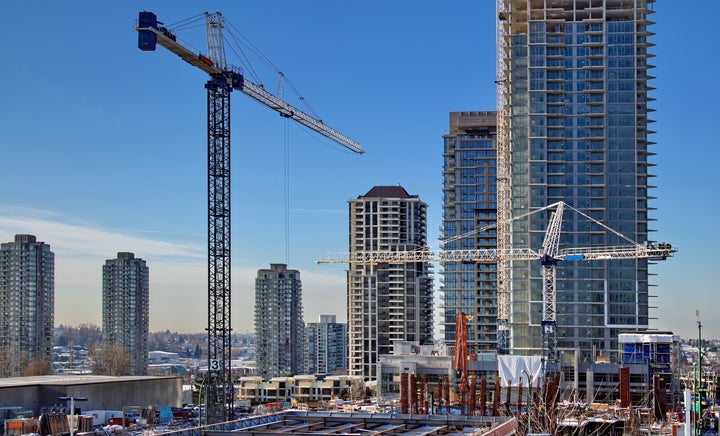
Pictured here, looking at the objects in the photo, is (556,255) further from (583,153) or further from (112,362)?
(112,362)

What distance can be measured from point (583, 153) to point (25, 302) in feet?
337

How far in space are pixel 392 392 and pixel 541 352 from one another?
68.7 ft

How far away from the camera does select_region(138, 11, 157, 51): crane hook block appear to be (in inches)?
3079

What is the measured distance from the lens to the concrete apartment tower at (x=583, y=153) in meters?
104

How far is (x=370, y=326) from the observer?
15688 centimetres

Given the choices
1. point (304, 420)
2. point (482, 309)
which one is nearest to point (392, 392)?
point (482, 309)

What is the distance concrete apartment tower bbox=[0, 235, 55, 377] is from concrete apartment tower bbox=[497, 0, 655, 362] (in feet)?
300

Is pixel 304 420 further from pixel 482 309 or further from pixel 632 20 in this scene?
pixel 482 309

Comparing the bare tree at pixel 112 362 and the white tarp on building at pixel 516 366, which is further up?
the white tarp on building at pixel 516 366

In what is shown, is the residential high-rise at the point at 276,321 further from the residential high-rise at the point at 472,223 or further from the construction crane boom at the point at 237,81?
the construction crane boom at the point at 237,81

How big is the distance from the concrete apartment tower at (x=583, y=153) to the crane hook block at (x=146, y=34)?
43744 mm

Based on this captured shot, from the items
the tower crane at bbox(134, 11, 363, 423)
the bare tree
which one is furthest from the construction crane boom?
the bare tree

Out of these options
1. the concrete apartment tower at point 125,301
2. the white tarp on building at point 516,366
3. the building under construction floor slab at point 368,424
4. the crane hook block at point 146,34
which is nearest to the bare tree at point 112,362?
the concrete apartment tower at point 125,301

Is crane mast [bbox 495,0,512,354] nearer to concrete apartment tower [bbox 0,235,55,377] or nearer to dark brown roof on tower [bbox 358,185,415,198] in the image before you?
dark brown roof on tower [bbox 358,185,415,198]
